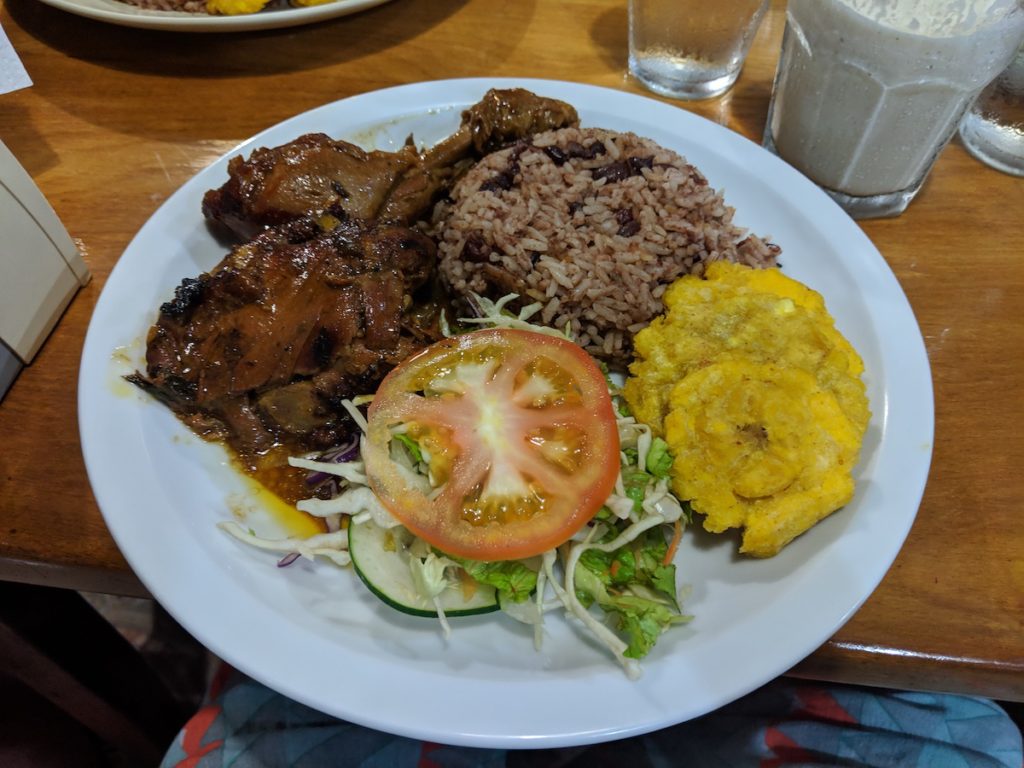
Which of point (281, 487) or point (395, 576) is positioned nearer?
point (395, 576)

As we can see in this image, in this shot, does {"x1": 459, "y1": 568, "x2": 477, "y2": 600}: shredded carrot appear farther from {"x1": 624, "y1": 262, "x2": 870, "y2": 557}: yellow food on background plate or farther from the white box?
the white box

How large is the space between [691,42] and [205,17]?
5.93ft

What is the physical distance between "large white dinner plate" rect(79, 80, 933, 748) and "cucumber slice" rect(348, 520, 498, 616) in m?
0.05

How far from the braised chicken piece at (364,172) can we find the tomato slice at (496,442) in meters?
0.63

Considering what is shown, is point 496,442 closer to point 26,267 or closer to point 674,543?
point 674,543

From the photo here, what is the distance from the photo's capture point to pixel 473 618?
5.17 ft

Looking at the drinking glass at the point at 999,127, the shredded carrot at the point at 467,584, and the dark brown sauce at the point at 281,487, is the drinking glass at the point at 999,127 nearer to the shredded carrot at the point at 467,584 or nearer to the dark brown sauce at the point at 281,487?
the shredded carrot at the point at 467,584

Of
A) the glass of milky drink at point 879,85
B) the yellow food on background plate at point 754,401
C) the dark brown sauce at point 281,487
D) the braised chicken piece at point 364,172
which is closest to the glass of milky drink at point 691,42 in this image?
the glass of milky drink at point 879,85

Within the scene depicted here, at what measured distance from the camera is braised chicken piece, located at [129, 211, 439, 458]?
5.76 feet

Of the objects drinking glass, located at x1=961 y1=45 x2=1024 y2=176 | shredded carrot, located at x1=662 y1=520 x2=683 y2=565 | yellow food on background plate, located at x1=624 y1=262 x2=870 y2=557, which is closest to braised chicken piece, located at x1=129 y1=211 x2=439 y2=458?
yellow food on background plate, located at x1=624 y1=262 x2=870 y2=557

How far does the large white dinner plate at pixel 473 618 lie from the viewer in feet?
4.40

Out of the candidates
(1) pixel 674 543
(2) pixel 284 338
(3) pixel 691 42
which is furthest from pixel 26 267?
(3) pixel 691 42

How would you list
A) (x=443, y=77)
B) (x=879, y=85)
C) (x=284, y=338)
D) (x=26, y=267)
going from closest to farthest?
1. (x=284, y=338)
2. (x=26, y=267)
3. (x=879, y=85)
4. (x=443, y=77)

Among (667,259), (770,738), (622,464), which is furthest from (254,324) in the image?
(770,738)
